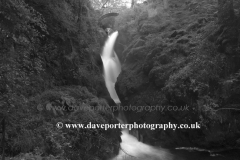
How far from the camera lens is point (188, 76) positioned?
9.03 meters

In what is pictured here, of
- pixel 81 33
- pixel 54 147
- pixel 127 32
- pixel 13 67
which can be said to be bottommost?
pixel 54 147

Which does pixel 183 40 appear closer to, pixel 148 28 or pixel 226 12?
pixel 226 12

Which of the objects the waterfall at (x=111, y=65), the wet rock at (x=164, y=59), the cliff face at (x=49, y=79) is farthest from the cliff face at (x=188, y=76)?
the cliff face at (x=49, y=79)

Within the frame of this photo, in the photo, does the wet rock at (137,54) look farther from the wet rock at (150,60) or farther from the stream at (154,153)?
the stream at (154,153)

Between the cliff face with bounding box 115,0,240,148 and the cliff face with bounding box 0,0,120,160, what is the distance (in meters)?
2.31

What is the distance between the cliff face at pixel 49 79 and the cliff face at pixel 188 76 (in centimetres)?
231

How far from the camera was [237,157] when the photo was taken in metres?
7.86

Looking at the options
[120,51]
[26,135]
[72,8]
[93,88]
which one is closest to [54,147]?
[26,135]

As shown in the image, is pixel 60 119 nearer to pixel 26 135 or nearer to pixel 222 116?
pixel 26 135

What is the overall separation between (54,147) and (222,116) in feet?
22.3

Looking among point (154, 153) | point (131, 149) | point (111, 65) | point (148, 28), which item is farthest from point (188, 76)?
point (111, 65)

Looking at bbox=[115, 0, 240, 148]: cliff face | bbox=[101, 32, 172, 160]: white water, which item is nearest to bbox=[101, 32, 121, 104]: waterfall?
bbox=[101, 32, 172, 160]: white water

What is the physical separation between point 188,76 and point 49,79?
21.2 ft

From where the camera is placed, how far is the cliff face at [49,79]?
12.7ft
